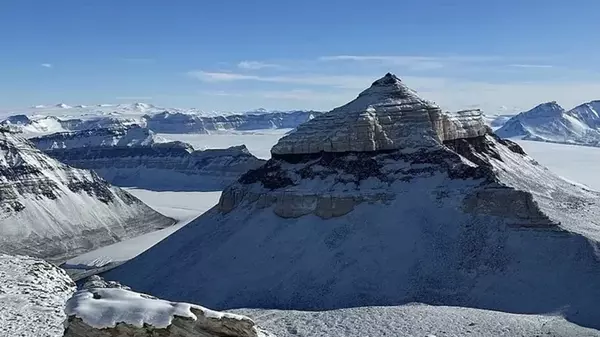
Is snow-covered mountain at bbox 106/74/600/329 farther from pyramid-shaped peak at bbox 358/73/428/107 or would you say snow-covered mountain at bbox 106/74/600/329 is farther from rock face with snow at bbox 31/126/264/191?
rock face with snow at bbox 31/126/264/191

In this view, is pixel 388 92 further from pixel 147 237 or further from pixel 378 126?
pixel 147 237

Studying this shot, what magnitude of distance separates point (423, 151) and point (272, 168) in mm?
12452

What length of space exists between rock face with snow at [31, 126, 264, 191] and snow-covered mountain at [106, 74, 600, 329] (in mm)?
72093

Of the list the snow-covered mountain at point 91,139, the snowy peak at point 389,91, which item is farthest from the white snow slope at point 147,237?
the snow-covered mountain at point 91,139

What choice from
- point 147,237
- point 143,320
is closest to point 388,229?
point 143,320

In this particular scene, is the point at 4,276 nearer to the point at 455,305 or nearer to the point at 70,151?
the point at 455,305

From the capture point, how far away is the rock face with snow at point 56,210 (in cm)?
7300

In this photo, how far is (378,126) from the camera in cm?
5353

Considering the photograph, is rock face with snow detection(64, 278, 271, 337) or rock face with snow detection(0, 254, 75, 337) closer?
rock face with snow detection(64, 278, 271, 337)

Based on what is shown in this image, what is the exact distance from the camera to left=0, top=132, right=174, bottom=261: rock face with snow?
2874 inches

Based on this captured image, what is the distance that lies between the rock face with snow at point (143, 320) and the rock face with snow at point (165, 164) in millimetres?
108802

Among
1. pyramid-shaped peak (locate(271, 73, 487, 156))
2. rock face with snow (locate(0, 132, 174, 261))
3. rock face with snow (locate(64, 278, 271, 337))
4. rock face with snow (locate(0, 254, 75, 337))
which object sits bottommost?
rock face with snow (locate(0, 132, 174, 261))

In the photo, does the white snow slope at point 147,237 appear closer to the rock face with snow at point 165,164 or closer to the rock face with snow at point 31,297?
the rock face with snow at point 165,164

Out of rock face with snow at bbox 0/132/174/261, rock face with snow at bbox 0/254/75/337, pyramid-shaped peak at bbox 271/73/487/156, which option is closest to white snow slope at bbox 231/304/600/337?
rock face with snow at bbox 0/254/75/337
